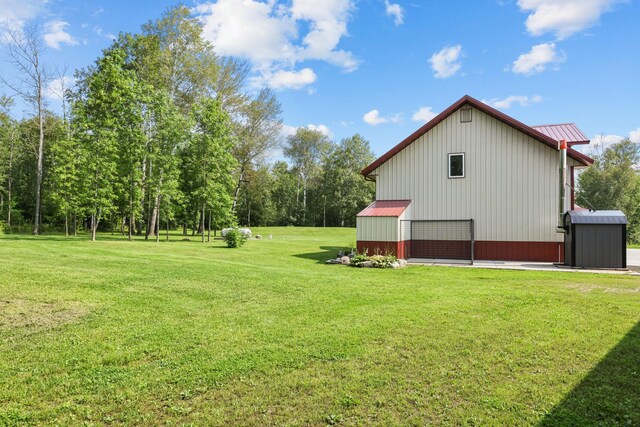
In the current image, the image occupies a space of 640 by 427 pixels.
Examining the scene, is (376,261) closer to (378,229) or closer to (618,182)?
(378,229)

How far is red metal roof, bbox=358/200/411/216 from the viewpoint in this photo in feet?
51.8

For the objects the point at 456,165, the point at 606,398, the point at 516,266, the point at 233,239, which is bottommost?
the point at 606,398

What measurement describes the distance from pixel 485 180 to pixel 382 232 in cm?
508

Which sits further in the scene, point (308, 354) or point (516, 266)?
point (516, 266)

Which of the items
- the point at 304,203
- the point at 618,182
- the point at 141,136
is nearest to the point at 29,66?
the point at 141,136

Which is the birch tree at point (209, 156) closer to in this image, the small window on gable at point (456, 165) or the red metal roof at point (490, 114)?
the red metal roof at point (490, 114)

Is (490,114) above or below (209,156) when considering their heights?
above

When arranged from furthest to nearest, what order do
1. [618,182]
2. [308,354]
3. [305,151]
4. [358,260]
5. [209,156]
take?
[305,151] < [618,182] < [209,156] < [358,260] < [308,354]

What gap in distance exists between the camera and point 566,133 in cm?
1681

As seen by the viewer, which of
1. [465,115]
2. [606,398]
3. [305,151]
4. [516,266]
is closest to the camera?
[606,398]

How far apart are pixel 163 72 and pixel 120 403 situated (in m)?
31.4

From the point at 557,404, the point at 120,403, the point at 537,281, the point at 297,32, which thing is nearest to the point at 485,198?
the point at 537,281

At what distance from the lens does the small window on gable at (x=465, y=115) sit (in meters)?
16.3

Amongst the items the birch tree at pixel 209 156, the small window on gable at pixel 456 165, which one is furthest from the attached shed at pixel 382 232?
the birch tree at pixel 209 156
